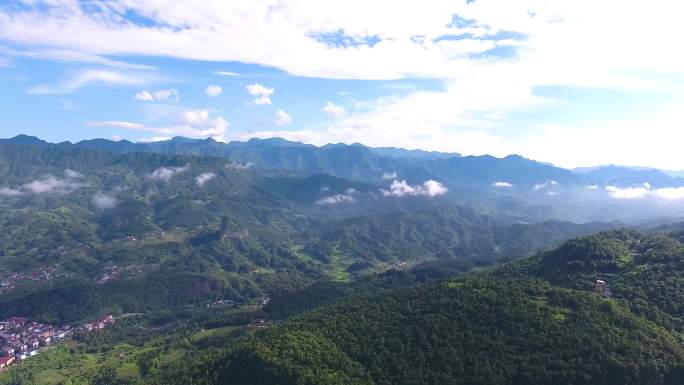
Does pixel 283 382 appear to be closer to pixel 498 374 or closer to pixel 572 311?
pixel 498 374

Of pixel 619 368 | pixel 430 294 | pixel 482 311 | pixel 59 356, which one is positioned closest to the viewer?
pixel 619 368

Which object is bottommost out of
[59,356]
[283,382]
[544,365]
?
[59,356]

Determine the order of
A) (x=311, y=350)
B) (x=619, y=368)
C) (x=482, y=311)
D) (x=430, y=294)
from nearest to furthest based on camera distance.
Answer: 1. (x=619, y=368)
2. (x=311, y=350)
3. (x=482, y=311)
4. (x=430, y=294)

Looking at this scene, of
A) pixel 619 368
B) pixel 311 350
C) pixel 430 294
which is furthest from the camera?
pixel 430 294

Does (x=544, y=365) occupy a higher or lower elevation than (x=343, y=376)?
higher

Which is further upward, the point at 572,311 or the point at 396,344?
the point at 572,311

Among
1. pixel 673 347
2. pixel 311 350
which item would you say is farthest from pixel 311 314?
pixel 673 347

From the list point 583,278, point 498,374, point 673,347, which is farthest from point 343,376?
point 583,278

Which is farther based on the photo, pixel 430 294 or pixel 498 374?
pixel 430 294

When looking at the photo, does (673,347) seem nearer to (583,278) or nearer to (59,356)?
(583,278)
